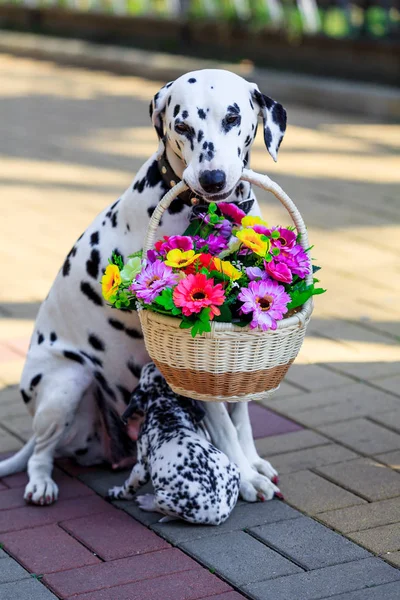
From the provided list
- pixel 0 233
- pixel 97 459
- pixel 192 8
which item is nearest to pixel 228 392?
pixel 97 459

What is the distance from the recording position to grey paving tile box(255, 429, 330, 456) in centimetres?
428

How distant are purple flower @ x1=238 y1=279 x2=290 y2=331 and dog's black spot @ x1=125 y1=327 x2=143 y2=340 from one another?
0.76 m

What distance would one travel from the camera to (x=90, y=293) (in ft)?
13.1

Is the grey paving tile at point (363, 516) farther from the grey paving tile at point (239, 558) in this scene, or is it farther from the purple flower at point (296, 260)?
the purple flower at point (296, 260)

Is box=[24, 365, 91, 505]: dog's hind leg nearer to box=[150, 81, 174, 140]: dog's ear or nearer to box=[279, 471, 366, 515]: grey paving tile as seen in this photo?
box=[279, 471, 366, 515]: grey paving tile

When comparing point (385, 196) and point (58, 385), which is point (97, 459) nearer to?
point (58, 385)

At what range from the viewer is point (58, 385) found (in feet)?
13.0

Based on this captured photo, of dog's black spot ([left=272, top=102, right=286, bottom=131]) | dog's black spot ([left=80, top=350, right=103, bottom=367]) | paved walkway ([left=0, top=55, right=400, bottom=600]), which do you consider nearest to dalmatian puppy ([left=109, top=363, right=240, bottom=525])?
paved walkway ([left=0, top=55, right=400, bottom=600])

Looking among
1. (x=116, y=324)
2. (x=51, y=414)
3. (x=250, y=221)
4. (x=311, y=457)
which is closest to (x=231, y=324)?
(x=250, y=221)

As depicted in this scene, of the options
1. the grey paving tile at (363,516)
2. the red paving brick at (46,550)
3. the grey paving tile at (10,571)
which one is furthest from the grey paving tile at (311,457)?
the grey paving tile at (10,571)

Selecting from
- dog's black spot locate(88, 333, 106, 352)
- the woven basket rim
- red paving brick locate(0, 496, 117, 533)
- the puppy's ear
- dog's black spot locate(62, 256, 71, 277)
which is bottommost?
red paving brick locate(0, 496, 117, 533)

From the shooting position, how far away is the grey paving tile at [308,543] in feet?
11.0

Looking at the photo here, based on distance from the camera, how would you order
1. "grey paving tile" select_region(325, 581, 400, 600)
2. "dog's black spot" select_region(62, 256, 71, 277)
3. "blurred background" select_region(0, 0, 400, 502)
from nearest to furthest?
"grey paving tile" select_region(325, 581, 400, 600), "dog's black spot" select_region(62, 256, 71, 277), "blurred background" select_region(0, 0, 400, 502)

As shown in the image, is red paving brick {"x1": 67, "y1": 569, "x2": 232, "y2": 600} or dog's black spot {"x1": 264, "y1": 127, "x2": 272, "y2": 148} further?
dog's black spot {"x1": 264, "y1": 127, "x2": 272, "y2": 148}
